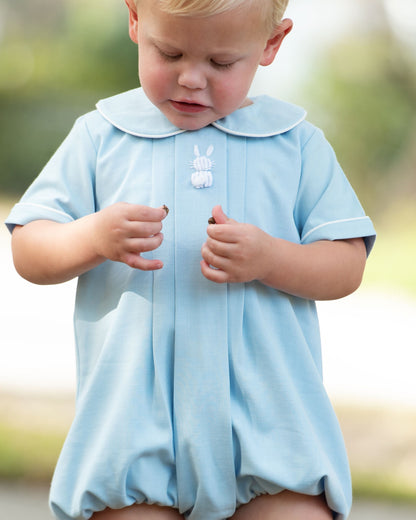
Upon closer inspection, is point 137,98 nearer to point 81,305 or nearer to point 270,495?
point 81,305

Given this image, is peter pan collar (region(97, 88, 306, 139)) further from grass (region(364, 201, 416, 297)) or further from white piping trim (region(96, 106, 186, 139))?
grass (region(364, 201, 416, 297))

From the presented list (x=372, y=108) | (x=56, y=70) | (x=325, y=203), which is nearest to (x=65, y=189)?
(x=325, y=203)

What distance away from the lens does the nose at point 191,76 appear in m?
0.78

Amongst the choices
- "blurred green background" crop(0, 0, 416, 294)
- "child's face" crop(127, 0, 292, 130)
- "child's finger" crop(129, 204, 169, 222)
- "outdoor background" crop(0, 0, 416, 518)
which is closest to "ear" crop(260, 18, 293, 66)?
"child's face" crop(127, 0, 292, 130)

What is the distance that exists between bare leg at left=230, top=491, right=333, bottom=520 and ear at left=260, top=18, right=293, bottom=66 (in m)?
0.45

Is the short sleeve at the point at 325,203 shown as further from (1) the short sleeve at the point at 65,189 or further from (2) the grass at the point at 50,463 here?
(2) the grass at the point at 50,463

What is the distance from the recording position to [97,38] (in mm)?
3445

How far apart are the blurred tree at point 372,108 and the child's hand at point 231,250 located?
2759mm

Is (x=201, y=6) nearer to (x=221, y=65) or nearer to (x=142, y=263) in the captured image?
(x=221, y=65)

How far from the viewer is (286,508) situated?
836 mm

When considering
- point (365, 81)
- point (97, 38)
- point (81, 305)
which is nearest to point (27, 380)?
point (81, 305)

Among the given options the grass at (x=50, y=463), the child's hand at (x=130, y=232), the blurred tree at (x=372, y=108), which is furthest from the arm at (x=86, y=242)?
the blurred tree at (x=372, y=108)

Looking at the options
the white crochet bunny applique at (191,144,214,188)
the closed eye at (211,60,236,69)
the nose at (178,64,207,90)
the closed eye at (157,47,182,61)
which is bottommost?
the white crochet bunny applique at (191,144,214,188)

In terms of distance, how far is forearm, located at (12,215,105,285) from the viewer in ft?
2.68
